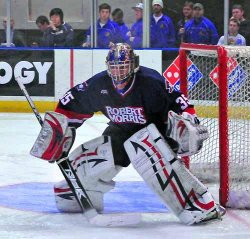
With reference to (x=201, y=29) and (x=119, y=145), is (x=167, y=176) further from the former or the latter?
(x=201, y=29)

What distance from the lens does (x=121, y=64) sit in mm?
3824

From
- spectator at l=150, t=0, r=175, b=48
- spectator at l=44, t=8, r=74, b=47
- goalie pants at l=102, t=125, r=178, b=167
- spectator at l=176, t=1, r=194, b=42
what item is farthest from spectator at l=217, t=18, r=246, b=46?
goalie pants at l=102, t=125, r=178, b=167

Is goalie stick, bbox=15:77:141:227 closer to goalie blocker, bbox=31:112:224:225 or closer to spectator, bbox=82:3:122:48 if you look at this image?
goalie blocker, bbox=31:112:224:225

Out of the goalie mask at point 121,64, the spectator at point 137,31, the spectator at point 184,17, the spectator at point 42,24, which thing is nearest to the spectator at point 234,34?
the spectator at point 184,17

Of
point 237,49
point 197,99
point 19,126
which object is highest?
point 237,49

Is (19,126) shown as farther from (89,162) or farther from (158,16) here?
(89,162)

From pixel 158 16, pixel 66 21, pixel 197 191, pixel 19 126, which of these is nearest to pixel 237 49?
pixel 197 191

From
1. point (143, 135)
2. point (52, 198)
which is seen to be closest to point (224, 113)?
point (143, 135)

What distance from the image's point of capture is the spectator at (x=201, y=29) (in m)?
8.48

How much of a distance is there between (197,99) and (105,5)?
395 centimetres

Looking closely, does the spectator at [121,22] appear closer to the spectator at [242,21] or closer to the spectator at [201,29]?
the spectator at [201,29]

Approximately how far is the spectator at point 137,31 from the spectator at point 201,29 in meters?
0.61

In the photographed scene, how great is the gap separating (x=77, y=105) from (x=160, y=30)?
4.82 m

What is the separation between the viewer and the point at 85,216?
397 cm
